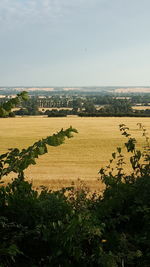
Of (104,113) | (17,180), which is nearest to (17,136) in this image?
(104,113)

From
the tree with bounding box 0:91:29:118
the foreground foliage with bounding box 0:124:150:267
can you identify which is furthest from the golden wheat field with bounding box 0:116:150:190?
the tree with bounding box 0:91:29:118

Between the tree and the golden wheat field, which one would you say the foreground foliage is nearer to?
the tree

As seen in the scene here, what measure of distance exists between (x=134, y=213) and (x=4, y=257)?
1479 mm

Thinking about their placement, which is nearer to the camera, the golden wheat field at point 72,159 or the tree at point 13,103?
the tree at point 13,103

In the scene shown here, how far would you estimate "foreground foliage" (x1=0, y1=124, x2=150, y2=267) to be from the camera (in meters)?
3.09

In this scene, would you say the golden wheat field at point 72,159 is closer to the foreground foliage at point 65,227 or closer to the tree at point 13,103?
the foreground foliage at point 65,227

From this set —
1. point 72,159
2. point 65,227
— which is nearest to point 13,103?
point 65,227

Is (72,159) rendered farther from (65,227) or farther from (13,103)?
(65,227)

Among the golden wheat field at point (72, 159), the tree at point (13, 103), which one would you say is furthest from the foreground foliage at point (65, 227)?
the golden wheat field at point (72, 159)

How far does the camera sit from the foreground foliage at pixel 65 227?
3088 millimetres

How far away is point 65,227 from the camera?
10.2ft

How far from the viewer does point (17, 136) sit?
52500mm

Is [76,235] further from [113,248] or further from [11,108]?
[11,108]

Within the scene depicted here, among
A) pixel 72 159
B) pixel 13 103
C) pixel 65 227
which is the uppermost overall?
pixel 13 103
